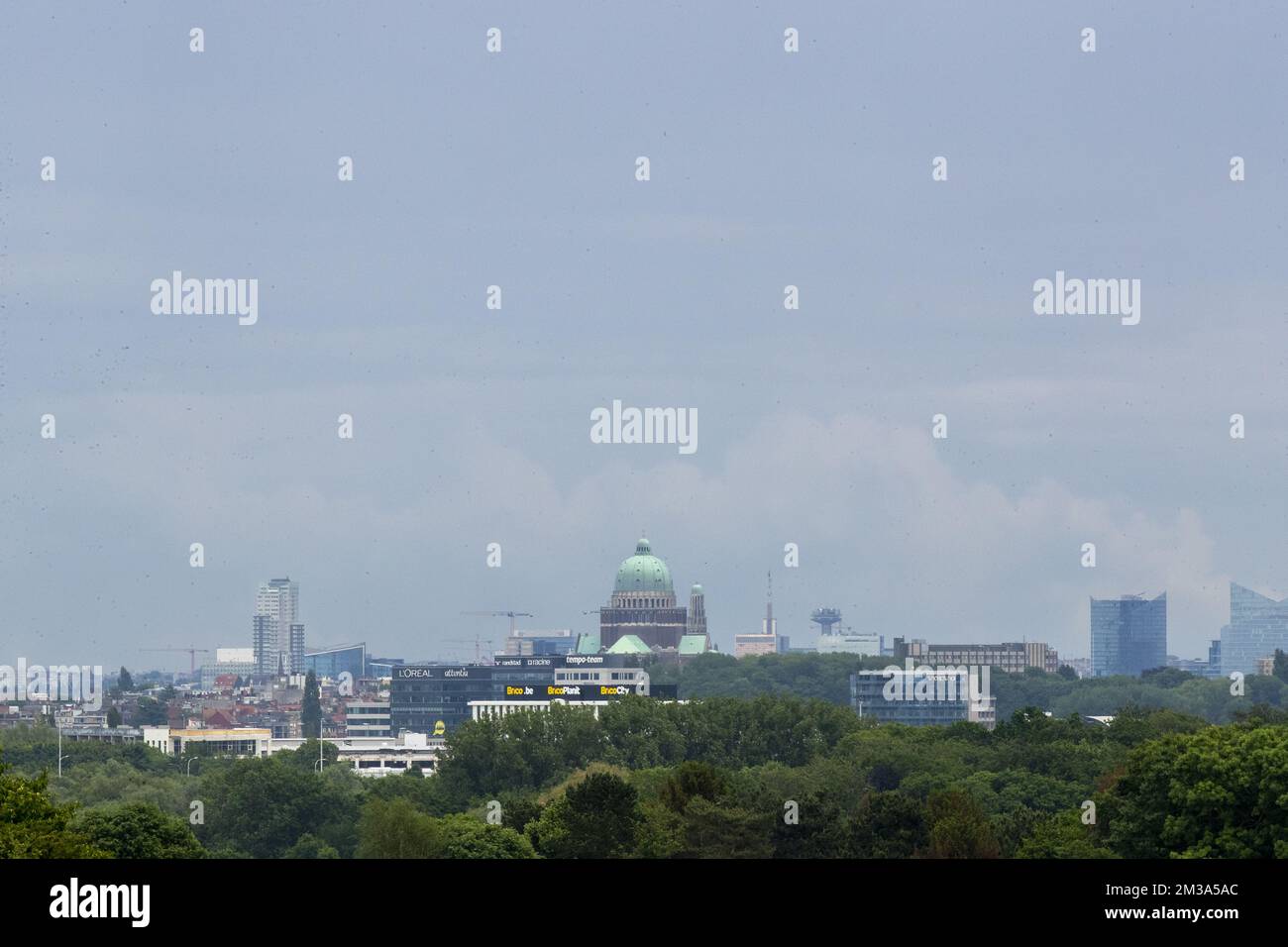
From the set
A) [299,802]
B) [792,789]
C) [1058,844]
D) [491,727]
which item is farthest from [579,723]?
[1058,844]

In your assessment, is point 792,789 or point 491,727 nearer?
point 792,789
